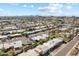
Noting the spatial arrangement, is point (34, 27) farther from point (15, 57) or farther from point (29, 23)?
point (15, 57)

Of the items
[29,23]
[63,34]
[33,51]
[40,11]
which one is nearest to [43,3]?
[40,11]

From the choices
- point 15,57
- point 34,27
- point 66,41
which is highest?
point 34,27

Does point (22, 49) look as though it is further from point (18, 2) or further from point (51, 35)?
point (18, 2)

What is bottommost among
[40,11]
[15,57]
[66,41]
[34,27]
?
[15,57]

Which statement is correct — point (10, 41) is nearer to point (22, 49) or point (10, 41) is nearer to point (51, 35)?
point (22, 49)

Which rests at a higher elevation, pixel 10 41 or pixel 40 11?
pixel 40 11

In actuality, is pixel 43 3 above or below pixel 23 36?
above

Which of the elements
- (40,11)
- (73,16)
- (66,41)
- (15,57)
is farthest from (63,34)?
(15,57)
